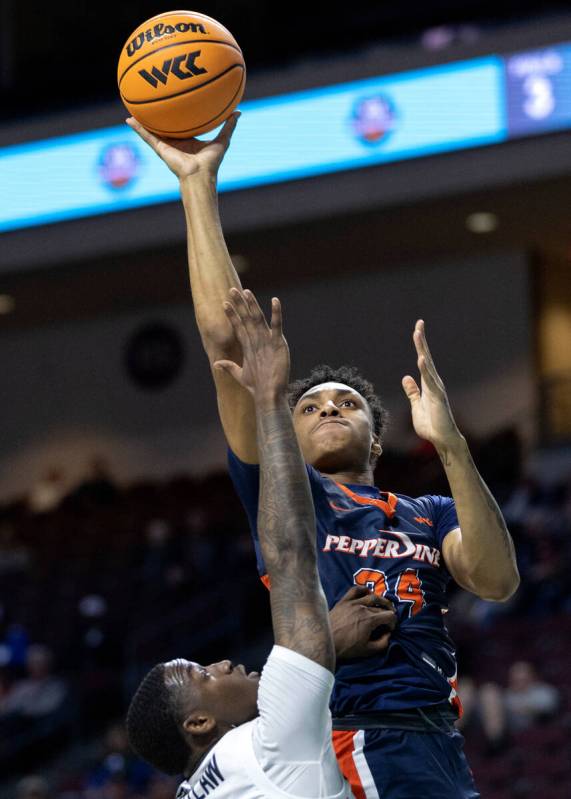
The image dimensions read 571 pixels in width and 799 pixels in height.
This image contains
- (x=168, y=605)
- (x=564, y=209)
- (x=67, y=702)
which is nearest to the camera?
(x=67, y=702)

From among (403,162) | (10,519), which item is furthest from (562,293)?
(10,519)

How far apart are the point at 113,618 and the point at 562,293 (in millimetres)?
7358

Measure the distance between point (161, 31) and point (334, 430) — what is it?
1.17m

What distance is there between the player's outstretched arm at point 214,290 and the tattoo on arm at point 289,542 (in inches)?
12.4

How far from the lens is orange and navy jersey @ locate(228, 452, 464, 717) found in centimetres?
317

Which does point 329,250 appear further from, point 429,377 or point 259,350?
point 259,350

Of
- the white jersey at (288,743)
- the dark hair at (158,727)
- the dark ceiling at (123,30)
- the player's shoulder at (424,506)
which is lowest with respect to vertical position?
the dark ceiling at (123,30)

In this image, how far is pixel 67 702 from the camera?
40.0 ft

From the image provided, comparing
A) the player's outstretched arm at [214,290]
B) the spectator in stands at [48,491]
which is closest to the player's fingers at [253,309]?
the player's outstretched arm at [214,290]

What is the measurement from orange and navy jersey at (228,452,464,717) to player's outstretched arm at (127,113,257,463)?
0.26ft

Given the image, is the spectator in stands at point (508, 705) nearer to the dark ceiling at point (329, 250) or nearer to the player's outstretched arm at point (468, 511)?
the dark ceiling at point (329, 250)

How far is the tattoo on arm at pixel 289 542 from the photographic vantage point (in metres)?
2.62

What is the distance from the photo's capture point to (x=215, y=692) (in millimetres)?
3104

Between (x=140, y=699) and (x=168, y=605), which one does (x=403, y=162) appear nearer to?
(x=168, y=605)
